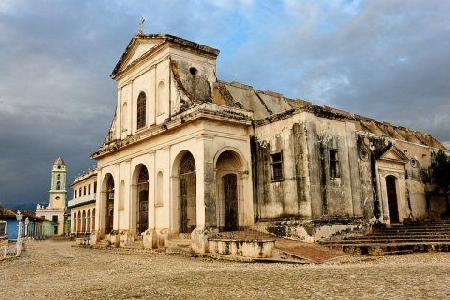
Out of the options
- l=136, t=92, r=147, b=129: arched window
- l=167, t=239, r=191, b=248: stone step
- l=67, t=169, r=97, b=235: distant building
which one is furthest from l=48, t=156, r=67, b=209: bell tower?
l=167, t=239, r=191, b=248: stone step

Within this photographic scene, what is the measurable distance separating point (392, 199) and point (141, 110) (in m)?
12.4

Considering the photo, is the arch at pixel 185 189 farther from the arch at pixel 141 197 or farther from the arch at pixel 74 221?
the arch at pixel 74 221

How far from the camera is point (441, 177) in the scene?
71.8 feet

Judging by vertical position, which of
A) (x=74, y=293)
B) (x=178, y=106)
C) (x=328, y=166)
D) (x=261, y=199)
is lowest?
(x=74, y=293)

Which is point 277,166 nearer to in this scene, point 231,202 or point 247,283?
point 231,202

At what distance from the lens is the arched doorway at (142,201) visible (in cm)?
1973

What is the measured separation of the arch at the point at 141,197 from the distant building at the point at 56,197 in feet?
143

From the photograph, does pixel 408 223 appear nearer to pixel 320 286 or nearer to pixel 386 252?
pixel 386 252

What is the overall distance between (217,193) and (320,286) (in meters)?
10.2

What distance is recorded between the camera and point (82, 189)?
45094 mm

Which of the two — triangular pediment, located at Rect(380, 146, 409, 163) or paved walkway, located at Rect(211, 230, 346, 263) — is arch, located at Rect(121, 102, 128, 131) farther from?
triangular pediment, located at Rect(380, 146, 409, 163)

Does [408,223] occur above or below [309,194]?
below

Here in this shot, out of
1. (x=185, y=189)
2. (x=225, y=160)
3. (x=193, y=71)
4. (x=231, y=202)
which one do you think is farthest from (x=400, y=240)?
(x=193, y=71)

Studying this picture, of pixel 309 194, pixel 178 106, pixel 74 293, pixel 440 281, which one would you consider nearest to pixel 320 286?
pixel 440 281
